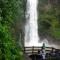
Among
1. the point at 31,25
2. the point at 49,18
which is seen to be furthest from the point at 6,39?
the point at 49,18

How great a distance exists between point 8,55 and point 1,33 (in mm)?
783

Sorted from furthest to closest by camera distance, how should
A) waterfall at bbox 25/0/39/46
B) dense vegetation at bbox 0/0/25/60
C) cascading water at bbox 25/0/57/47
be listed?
waterfall at bbox 25/0/39/46 < cascading water at bbox 25/0/57/47 < dense vegetation at bbox 0/0/25/60

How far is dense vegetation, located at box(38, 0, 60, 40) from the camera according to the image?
39.2 meters

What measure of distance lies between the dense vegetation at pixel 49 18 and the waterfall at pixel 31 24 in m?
1.72

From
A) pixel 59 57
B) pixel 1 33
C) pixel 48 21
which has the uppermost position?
pixel 48 21

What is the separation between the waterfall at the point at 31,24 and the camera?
33566mm

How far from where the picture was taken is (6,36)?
11.8 m

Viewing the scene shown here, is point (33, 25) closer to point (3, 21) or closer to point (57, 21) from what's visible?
point (57, 21)

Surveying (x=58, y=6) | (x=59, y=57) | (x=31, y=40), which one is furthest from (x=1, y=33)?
A: (x=58, y=6)

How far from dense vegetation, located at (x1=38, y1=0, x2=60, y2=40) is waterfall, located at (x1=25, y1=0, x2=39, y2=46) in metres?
1.72

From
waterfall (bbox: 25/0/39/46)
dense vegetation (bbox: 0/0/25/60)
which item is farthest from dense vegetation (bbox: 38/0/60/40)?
dense vegetation (bbox: 0/0/25/60)

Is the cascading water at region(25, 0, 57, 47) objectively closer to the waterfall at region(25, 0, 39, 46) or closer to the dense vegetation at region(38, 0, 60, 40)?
the waterfall at region(25, 0, 39, 46)

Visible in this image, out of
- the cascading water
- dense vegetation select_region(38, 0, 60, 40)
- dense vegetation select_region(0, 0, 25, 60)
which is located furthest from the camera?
dense vegetation select_region(38, 0, 60, 40)

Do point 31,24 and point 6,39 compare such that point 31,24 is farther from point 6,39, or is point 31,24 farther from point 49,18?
point 6,39
